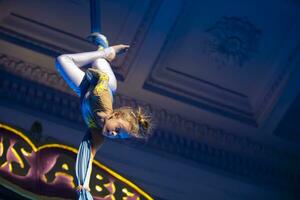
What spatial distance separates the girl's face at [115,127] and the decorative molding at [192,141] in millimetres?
3330

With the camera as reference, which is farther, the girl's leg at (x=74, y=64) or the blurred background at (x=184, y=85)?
the blurred background at (x=184, y=85)

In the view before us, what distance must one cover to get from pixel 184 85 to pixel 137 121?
3.54 metres

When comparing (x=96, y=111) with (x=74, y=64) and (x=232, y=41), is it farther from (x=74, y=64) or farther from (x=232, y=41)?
(x=232, y=41)

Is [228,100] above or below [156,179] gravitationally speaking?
above

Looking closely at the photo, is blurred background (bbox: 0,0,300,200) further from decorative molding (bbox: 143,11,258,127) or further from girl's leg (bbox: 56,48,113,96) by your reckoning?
girl's leg (bbox: 56,48,113,96)

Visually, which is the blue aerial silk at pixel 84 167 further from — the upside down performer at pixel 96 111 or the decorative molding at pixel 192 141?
the decorative molding at pixel 192 141

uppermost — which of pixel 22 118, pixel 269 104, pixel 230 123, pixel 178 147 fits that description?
pixel 269 104

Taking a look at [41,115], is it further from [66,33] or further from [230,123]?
[230,123]

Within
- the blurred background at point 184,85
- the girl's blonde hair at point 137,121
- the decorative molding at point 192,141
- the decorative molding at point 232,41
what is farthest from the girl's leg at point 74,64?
the decorative molding at point 232,41

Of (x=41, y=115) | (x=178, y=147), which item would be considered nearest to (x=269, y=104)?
(x=178, y=147)

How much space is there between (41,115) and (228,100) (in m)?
2.33

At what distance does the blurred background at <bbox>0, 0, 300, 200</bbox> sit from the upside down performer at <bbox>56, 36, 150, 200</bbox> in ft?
9.52

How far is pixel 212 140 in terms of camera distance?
624 centimetres

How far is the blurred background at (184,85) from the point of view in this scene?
5.70m
